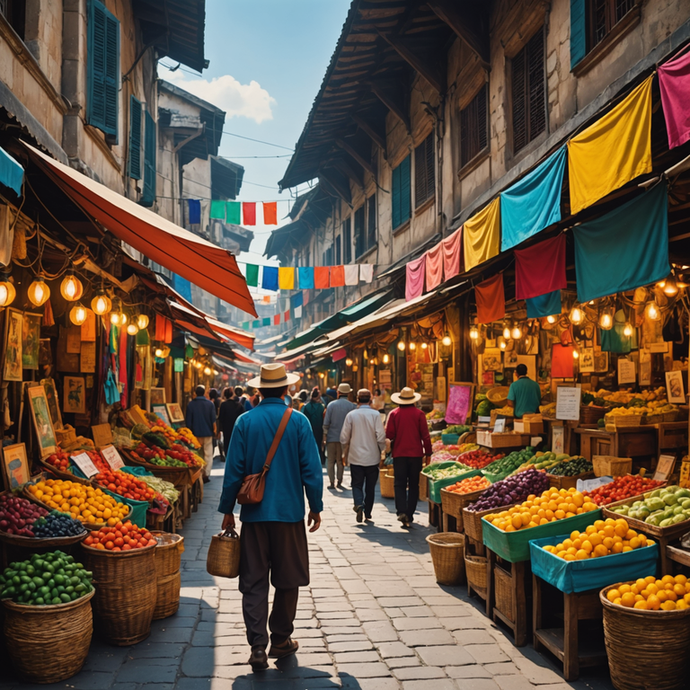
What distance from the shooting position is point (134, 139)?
40.2ft

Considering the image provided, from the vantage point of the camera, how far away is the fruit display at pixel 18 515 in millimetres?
4566

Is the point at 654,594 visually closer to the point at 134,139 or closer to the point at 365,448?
the point at 365,448

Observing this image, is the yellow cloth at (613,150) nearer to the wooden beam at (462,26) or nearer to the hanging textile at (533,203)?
the hanging textile at (533,203)

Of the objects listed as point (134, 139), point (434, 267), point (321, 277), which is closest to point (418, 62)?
point (434, 267)

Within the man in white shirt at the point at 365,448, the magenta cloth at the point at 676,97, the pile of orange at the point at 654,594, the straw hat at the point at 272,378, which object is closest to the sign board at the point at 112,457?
the man in white shirt at the point at 365,448

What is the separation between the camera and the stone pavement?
397 centimetres

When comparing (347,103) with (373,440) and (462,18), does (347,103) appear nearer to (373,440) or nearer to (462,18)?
(462,18)

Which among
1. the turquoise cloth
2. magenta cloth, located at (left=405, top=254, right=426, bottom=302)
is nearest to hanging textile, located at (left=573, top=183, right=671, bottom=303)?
the turquoise cloth

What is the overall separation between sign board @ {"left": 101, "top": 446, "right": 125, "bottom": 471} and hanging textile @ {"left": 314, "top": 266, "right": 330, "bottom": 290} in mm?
10790

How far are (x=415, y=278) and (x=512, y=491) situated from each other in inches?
221

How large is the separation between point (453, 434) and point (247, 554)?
7511 millimetres

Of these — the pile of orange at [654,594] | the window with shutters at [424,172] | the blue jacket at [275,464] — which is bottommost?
the pile of orange at [654,594]

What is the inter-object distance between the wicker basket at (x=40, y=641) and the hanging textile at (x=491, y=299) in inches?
261

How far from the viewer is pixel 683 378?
8117mm
